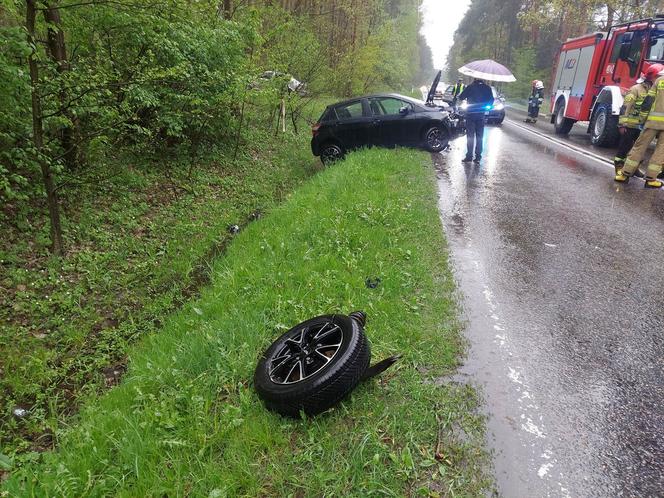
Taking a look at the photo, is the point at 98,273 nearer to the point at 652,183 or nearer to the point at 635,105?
the point at 652,183

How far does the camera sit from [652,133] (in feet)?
25.5

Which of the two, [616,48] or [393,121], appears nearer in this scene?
[393,121]

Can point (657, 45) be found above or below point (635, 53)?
above

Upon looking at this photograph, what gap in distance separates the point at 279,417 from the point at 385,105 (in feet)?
30.0

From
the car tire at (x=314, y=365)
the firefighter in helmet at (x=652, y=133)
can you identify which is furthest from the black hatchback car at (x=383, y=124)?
the car tire at (x=314, y=365)

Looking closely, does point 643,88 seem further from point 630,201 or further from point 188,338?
point 188,338

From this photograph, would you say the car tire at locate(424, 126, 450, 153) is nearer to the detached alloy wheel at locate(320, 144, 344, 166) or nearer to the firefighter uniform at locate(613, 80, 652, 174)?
the detached alloy wheel at locate(320, 144, 344, 166)

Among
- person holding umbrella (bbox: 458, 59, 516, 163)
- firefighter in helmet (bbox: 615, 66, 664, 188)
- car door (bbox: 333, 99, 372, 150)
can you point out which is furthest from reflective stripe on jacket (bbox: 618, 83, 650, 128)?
car door (bbox: 333, 99, 372, 150)

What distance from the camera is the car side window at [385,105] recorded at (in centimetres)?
1038

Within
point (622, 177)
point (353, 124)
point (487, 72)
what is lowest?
point (622, 177)

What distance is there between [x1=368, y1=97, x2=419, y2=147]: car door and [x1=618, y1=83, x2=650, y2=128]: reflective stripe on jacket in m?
4.20

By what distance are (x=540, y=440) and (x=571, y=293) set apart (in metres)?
2.09

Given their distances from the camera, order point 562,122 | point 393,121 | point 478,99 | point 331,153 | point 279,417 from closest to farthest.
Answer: point 279,417 → point 478,99 → point 393,121 → point 331,153 → point 562,122

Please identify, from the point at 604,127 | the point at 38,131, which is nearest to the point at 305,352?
the point at 38,131
